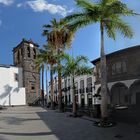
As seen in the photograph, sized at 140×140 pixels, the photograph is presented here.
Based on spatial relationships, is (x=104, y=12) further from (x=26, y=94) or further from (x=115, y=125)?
(x=26, y=94)

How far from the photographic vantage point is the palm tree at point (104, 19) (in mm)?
18875

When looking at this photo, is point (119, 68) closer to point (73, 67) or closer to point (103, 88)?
point (73, 67)

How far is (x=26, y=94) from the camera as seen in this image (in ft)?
197

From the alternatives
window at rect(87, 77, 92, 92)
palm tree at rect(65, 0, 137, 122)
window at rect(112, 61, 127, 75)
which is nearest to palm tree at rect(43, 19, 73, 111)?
window at rect(112, 61, 127, 75)

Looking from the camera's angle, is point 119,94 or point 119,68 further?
point 119,94

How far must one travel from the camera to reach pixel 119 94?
38812 millimetres

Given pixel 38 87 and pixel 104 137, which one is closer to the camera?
pixel 104 137

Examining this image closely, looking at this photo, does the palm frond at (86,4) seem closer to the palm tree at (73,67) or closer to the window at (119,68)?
the palm tree at (73,67)

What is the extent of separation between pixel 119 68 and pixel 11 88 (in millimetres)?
26868

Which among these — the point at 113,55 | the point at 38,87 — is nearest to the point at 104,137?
the point at 113,55

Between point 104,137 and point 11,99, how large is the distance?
45.2 meters

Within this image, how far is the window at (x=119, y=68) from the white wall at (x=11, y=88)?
2552 cm

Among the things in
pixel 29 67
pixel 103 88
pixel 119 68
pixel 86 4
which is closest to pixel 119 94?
pixel 119 68

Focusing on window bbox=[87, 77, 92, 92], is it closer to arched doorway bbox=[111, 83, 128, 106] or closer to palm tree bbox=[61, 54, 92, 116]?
arched doorway bbox=[111, 83, 128, 106]
